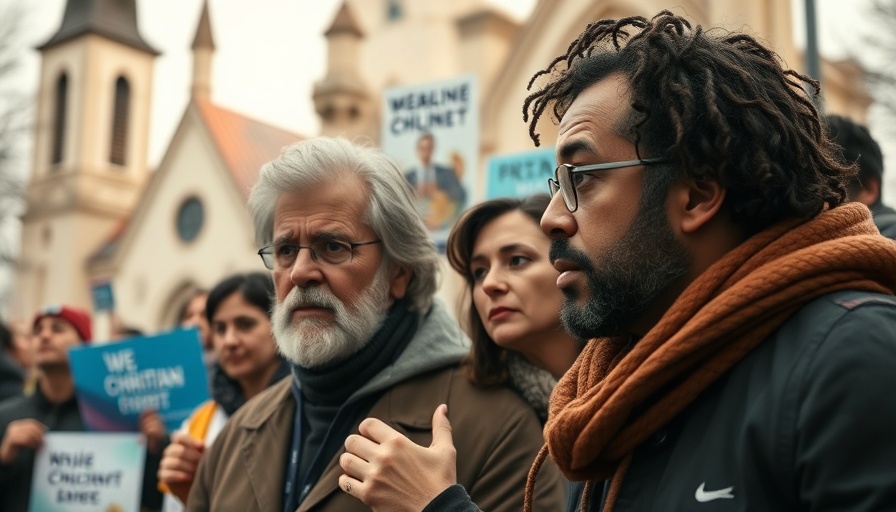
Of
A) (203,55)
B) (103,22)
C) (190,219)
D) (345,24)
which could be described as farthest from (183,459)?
(103,22)

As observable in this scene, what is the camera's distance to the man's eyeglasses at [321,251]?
10.2 feet

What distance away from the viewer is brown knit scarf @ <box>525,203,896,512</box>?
63.4 inches

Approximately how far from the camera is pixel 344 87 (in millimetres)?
25125

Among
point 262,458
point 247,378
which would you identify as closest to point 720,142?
point 262,458

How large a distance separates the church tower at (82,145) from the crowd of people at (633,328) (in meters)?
34.3

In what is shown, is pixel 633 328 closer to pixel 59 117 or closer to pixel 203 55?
pixel 203 55

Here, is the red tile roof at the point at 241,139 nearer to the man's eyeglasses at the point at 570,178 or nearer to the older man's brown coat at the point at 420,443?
the older man's brown coat at the point at 420,443

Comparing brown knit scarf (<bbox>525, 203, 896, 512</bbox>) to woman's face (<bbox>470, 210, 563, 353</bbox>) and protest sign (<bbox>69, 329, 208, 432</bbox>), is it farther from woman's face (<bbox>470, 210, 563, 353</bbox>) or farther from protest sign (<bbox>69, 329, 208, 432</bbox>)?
protest sign (<bbox>69, 329, 208, 432</bbox>)

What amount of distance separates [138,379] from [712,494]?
4128 mm

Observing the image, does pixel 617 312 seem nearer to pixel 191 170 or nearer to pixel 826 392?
pixel 826 392

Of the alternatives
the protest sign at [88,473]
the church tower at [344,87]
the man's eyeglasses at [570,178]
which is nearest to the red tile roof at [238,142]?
the church tower at [344,87]

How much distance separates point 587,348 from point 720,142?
537 mm

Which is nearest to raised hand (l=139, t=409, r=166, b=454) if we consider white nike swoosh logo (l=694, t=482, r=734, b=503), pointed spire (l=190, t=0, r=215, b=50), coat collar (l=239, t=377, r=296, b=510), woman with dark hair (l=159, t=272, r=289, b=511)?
woman with dark hair (l=159, t=272, r=289, b=511)

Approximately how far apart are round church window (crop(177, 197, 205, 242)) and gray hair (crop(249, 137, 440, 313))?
2988 centimetres
